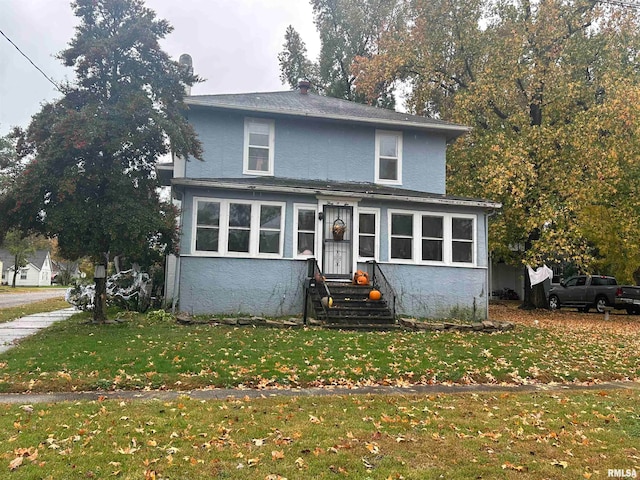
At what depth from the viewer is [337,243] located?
1385cm

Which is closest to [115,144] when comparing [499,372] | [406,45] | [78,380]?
[78,380]

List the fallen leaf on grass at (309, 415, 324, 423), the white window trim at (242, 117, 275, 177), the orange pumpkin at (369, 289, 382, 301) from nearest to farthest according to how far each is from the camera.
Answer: the fallen leaf on grass at (309, 415, 324, 423) → the orange pumpkin at (369, 289, 382, 301) → the white window trim at (242, 117, 275, 177)

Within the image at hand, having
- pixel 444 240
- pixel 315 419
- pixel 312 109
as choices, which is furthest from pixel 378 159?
pixel 315 419

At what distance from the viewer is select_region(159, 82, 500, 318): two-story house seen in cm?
1285

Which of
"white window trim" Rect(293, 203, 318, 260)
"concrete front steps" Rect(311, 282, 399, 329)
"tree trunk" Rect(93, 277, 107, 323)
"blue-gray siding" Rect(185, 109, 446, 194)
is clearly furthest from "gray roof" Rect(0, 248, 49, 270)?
"concrete front steps" Rect(311, 282, 399, 329)

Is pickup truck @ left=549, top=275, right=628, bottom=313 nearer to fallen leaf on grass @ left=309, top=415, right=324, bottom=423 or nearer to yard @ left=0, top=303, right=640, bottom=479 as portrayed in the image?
yard @ left=0, top=303, right=640, bottom=479

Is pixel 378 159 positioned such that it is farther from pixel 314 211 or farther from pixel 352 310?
pixel 352 310

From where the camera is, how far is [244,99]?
15203 mm

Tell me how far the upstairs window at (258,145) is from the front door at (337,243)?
2587 millimetres

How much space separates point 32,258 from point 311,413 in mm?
78015

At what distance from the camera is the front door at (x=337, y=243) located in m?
13.7

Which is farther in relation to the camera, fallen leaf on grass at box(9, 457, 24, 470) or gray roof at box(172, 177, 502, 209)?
gray roof at box(172, 177, 502, 209)

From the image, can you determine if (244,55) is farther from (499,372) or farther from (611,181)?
(499,372)

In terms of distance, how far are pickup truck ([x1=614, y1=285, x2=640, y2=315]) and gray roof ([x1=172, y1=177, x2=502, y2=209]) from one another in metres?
10.8
